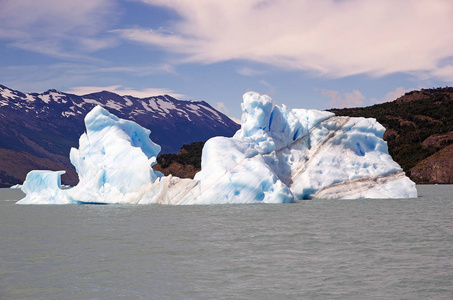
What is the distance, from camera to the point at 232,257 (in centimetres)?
1575

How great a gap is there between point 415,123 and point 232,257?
107872 millimetres

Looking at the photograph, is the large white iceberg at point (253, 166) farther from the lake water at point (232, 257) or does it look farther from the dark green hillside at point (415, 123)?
the dark green hillside at point (415, 123)

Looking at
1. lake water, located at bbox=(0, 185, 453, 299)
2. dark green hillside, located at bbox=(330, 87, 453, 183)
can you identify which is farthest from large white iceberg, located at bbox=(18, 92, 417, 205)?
dark green hillside, located at bbox=(330, 87, 453, 183)

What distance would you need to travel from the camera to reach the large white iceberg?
110 feet

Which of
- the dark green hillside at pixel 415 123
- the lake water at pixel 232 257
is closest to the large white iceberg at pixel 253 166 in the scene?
the lake water at pixel 232 257

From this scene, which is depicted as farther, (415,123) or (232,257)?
Answer: (415,123)

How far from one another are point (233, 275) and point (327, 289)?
2.58m

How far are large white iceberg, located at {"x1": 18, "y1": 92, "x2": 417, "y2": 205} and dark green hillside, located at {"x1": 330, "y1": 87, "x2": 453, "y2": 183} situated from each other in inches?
2292

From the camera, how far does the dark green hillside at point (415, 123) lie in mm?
102438

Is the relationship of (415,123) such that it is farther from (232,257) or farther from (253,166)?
(232,257)

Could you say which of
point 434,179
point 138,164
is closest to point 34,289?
point 138,164

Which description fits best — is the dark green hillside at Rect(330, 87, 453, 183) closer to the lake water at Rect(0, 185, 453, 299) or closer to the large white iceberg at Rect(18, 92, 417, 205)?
the large white iceberg at Rect(18, 92, 417, 205)

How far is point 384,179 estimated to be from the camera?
3709cm

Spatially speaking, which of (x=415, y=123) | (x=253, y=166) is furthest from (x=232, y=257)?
(x=415, y=123)
